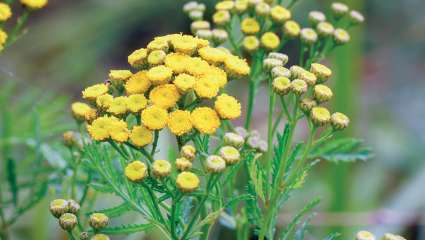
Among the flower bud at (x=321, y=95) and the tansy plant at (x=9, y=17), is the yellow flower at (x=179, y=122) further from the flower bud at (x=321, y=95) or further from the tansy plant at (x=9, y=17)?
the tansy plant at (x=9, y=17)

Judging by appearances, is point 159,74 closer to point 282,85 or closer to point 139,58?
point 139,58

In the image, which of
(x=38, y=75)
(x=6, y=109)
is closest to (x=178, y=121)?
(x=6, y=109)

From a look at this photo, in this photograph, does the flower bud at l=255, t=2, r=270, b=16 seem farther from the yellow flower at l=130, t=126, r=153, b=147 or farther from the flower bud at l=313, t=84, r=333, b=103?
the yellow flower at l=130, t=126, r=153, b=147

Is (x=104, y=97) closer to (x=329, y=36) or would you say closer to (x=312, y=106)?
(x=312, y=106)

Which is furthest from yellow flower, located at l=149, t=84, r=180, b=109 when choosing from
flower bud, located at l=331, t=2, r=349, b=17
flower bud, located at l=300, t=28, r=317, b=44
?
flower bud, located at l=331, t=2, r=349, b=17

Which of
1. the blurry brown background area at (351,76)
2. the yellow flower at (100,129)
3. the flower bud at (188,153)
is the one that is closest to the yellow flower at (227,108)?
the flower bud at (188,153)

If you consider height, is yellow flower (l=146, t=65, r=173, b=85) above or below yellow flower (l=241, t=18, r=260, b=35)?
below
